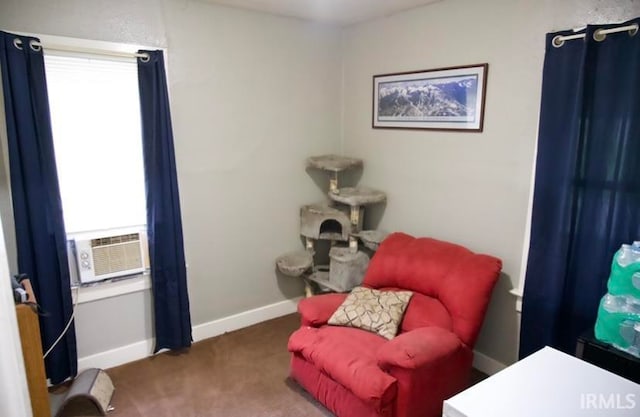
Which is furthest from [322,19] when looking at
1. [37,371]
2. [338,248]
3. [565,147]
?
[37,371]

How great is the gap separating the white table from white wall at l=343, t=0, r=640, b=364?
1038 millimetres

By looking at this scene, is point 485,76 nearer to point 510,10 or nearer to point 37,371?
point 510,10

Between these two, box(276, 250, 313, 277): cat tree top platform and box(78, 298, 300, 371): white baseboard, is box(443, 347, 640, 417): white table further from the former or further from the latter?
box(78, 298, 300, 371): white baseboard

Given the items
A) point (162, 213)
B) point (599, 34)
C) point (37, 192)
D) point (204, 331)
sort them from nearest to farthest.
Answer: point (599, 34) < point (37, 192) < point (162, 213) < point (204, 331)

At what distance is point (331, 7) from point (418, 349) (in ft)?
7.64

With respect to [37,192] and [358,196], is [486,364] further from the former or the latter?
[37,192]

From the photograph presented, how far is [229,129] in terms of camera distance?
305 centimetres

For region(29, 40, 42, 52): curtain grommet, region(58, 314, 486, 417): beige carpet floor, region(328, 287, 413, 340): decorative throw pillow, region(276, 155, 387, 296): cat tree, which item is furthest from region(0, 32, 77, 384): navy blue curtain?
region(328, 287, 413, 340): decorative throw pillow

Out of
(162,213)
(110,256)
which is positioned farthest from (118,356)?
(162,213)

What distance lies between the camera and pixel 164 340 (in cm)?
291

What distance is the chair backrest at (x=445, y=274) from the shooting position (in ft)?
7.54

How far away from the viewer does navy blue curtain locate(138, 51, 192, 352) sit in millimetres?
2607

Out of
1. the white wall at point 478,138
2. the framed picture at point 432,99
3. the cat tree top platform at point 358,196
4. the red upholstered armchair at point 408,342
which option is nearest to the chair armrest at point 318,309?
the red upholstered armchair at point 408,342

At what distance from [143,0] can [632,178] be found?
113 inches
